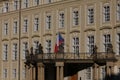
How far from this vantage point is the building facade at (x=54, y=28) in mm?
57062

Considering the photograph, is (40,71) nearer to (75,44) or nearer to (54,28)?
(75,44)

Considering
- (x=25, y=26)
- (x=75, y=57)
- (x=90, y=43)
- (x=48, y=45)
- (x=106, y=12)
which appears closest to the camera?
(x=106, y=12)

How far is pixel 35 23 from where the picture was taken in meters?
68.6

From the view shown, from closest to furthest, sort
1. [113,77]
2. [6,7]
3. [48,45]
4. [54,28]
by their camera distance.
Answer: [113,77] < [54,28] < [48,45] < [6,7]

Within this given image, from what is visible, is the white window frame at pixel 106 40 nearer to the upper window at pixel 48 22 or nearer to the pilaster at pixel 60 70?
the pilaster at pixel 60 70

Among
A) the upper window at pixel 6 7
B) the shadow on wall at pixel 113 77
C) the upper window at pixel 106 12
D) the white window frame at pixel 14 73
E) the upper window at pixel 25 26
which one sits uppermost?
the upper window at pixel 6 7

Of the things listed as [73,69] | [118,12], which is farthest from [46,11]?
[118,12]

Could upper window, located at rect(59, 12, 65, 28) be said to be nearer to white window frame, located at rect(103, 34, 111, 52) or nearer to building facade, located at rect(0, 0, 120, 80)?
building facade, located at rect(0, 0, 120, 80)

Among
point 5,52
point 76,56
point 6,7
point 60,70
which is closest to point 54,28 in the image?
point 76,56

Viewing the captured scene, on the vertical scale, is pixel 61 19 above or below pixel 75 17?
below

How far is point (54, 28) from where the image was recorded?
64812mm

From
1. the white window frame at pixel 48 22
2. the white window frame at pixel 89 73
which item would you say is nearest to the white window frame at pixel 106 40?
the white window frame at pixel 89 73

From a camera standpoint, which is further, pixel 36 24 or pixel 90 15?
pixel 36 24

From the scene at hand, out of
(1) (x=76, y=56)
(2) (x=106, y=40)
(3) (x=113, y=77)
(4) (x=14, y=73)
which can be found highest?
(2) (x=106, y=40)
